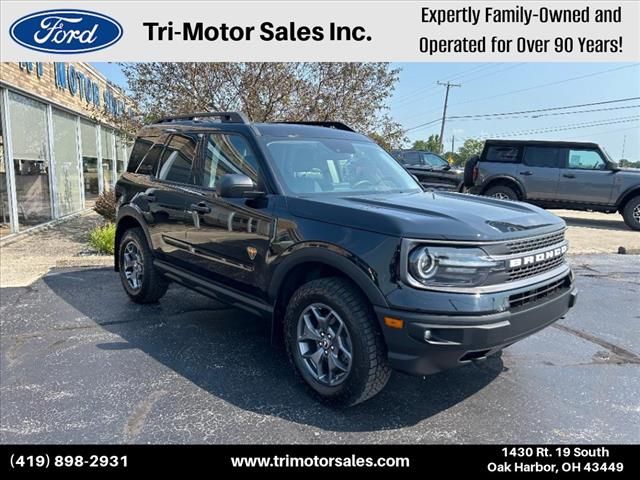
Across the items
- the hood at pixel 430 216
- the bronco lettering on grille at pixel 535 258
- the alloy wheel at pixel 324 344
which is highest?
the hood at pixel 430 216

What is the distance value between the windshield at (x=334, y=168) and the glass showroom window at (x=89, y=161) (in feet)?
37.9

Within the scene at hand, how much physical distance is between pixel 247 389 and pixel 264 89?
7548 millimetres

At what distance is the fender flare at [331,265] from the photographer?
2.73 meters

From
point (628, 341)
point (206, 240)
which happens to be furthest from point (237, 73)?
point (628, 341)

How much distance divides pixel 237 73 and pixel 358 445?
8.26 metres

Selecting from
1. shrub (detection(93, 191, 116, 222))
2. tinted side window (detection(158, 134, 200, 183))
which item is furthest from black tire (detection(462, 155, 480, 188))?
tinted side window (detection(158, 134, 200, 183))

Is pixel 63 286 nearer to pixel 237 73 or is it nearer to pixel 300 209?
pixel 300 209

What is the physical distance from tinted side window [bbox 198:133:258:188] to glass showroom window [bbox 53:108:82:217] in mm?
8774

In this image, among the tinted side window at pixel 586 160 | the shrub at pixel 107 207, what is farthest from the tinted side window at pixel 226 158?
the tinted side window at pixel 586 160

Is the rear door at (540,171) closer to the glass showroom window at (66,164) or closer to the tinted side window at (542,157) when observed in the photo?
the tinted side window at (542,157)

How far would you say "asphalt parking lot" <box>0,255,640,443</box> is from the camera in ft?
9.18

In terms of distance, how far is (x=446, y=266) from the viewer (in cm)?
263

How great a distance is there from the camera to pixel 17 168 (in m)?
9.35

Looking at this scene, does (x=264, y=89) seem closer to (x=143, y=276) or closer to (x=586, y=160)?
(x=143, y=276)
